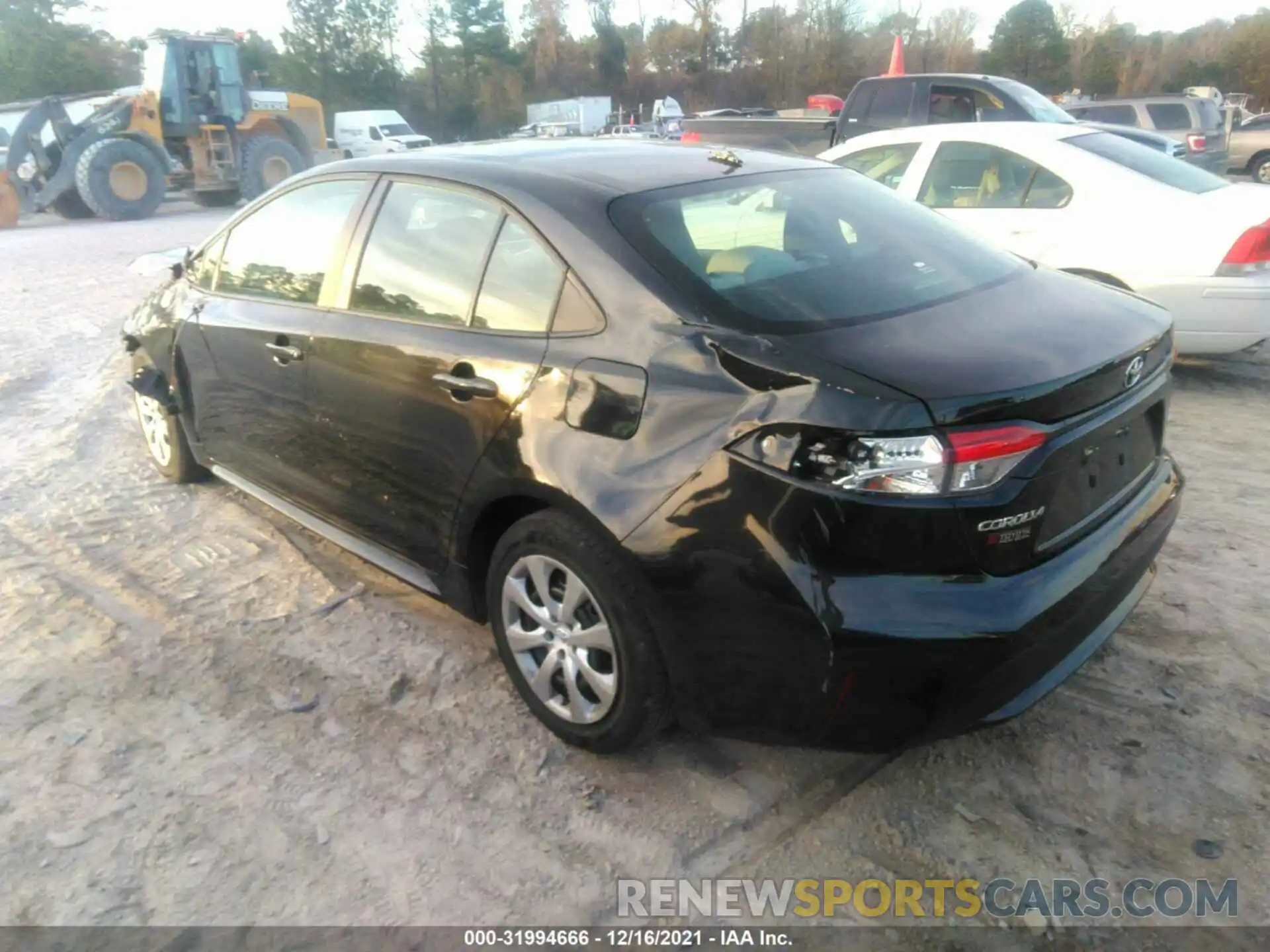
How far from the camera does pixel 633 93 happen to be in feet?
193

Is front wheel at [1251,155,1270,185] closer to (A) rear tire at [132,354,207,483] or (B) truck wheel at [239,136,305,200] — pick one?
(B) truck wheel at [239,136,305,200]

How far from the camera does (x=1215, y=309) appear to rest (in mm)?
5406

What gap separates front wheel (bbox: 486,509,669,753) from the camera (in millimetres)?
2525

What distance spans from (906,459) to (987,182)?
16.6 feet

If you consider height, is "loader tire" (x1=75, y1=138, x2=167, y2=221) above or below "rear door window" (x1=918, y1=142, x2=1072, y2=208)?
below

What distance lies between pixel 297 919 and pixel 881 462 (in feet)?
5.69

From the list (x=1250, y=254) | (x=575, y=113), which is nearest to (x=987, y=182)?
(x=1250, y=254)

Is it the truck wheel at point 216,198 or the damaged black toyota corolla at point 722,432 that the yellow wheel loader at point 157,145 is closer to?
the truck wheel at point 216,198

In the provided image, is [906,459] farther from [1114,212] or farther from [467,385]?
[1114,212]

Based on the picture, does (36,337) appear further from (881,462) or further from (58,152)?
(58,152)

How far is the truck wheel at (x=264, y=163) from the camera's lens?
66.3 feet

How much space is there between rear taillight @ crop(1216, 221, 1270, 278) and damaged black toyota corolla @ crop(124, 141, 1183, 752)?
3024 mm

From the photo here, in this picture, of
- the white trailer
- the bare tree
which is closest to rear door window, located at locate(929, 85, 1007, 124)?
the white trailer

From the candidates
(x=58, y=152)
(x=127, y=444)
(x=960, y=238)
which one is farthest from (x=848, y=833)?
(x=58, y=152)
